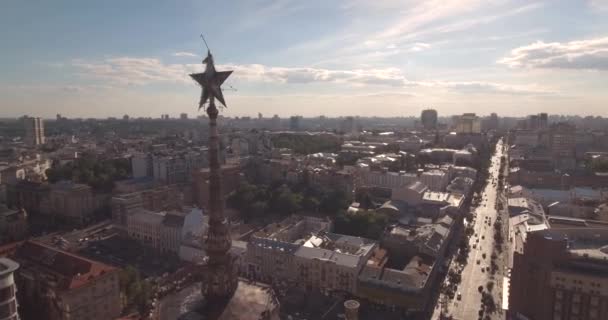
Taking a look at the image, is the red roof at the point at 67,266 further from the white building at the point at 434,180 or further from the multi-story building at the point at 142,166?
the white building at the point at 434,180

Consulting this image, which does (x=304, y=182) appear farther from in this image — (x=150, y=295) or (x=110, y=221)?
(x=150, y=295)

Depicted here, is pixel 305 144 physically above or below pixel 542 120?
below

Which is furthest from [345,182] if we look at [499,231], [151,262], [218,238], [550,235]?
[218,238]

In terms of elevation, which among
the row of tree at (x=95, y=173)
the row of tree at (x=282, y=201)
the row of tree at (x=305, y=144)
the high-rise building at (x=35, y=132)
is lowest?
the row of tree at (x=282, y=201)

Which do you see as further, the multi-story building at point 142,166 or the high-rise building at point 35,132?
the high-rise building at point 35,132

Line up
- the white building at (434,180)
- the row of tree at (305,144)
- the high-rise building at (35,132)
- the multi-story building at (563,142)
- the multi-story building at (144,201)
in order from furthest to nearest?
the high-rise building at (35,132), the row of tree at (305,144), the multi-story building at (563,142), the white building at (434,180), the multi-story building at (144,201)

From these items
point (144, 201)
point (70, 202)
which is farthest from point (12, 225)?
point (144, 201)

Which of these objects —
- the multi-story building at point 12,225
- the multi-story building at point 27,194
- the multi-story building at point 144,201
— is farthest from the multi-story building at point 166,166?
the multi-story building at point 12,225

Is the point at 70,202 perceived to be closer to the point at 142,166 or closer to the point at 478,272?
the point at 142,166
